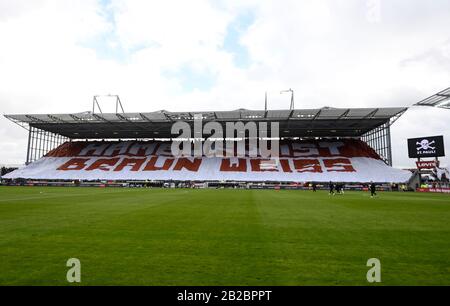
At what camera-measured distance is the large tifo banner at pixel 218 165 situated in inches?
2190

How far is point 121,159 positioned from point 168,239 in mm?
60975

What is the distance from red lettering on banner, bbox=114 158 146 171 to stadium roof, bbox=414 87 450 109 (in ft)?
158

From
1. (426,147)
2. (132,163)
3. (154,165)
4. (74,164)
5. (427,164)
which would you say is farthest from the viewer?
(74,164)

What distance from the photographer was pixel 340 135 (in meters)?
68.8

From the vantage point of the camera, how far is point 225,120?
54156mm

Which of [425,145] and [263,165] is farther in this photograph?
[263,165]

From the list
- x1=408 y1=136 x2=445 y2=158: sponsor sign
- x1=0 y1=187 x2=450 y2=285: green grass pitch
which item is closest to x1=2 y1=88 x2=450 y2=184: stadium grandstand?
x1=408 y1=136 x2=445 y2=158: sponsor sign

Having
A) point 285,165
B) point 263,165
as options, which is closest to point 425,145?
point 285,165

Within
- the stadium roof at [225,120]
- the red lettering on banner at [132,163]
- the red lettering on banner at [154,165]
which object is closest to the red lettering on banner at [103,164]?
the red lettering on banner at [132,163]

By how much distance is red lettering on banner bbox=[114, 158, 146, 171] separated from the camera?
60.5 meters

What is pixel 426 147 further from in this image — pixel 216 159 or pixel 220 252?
pixel 220 252

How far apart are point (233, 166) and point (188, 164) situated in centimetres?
917
